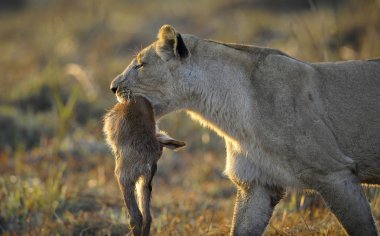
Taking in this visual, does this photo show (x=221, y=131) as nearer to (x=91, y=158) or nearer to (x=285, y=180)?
(x=285, y=180)

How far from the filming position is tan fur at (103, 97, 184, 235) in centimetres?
486

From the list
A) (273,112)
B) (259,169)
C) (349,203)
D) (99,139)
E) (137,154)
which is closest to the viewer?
(349,203)

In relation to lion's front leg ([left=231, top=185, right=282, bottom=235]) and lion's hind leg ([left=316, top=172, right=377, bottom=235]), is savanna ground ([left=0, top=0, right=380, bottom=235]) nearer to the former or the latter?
lion's front leg ([left=231, top=185, right=282, bottom=235])

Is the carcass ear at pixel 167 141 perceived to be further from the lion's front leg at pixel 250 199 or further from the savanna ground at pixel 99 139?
the savanna ground at pixel 99 139

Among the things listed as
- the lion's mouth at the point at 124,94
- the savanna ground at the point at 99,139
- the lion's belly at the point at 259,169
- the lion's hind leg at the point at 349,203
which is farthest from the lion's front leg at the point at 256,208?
the lion's mouth at the point at 124,94

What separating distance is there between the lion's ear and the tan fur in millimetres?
470

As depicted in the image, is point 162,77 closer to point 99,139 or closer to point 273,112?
point 273,112

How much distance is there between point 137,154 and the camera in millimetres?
4930

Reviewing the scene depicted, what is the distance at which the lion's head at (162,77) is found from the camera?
17.5ft

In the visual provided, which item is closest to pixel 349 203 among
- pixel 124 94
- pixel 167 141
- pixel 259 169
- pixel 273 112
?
pixel 259 169

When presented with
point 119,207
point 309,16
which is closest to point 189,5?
point 309,16

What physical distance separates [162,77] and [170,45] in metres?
0.25

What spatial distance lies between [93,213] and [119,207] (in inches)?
17.9

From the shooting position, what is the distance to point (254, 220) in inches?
212
